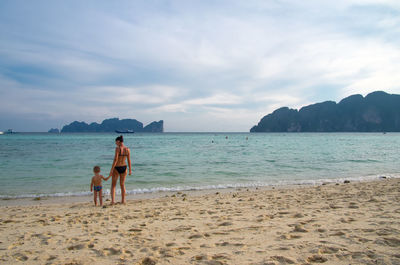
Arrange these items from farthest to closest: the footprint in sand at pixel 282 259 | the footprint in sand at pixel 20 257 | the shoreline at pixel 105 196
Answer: the shoreline at pixel 105 196 < the footprint in sand at pixel 20 257 < the footprint in sand at pixel 282 259

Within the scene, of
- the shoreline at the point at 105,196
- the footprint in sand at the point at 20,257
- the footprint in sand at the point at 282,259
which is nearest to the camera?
the footprint in sand at the point at 282,259

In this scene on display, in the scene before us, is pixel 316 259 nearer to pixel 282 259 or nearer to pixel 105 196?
pixel 282 259

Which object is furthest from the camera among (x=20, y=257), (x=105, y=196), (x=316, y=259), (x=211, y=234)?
(x=105, y=196)

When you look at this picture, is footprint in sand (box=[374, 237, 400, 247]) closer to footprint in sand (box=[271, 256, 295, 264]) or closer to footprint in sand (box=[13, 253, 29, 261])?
footprint in sand (box=[271, 256, 295, 264])

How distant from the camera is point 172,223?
16.9 ft

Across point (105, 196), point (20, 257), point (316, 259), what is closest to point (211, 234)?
point (316, 259)

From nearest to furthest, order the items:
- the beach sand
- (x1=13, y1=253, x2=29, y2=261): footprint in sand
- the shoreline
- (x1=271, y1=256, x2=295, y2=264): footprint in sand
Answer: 1. (x1=271, y1=256, x2=295, y2=264): footprint in sand
2. the beach sand
3. (x1=13, y1=253, x2=29, y2=261): footprint in sand
4. the shoreline

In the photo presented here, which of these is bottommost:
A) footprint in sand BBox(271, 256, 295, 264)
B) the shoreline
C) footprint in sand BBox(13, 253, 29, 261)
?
the shoreline

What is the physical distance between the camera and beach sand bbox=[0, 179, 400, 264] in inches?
132

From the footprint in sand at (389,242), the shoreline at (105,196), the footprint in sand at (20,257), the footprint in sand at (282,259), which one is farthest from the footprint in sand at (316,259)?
the shoreline at (105,196)

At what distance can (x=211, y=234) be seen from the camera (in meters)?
4.34

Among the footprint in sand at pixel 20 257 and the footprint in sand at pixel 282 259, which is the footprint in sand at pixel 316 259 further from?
the footprint in sand at pixel 20 257

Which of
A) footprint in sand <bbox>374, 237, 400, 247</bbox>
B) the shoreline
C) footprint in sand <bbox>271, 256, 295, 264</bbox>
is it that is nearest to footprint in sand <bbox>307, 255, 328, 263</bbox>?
footprint in sand <bbox>271, 256, 295, 264</bbox>

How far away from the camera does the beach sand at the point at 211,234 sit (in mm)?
3354
